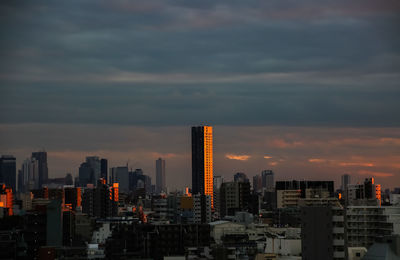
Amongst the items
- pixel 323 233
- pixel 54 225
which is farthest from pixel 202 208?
pixel 323 233

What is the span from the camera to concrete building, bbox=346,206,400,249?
9718 centimetres

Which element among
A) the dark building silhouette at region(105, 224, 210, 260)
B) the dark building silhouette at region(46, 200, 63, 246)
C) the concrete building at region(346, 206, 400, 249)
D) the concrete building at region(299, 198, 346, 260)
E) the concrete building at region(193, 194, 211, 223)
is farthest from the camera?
the concrete building at region(193, 194, 211, 223)

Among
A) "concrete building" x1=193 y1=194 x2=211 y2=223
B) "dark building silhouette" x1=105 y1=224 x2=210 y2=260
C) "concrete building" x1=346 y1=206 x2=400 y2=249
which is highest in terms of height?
"concrete building" x1=193 y1=194 x2=211 y2=223

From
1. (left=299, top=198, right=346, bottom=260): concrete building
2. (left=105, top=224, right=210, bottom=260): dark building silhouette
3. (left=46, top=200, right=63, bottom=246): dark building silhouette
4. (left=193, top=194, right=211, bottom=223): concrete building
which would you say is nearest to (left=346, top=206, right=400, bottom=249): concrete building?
(left=105, top=224, right=210, bottom=260): dark building silhouette

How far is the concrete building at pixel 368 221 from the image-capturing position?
319ft

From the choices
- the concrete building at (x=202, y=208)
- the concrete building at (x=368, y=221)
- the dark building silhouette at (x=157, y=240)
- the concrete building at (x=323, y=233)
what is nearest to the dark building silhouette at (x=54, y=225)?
the dark building silhouette at (x=157, y=240)

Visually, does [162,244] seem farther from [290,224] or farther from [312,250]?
[290,224]

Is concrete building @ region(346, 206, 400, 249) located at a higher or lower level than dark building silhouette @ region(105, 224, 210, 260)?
higher

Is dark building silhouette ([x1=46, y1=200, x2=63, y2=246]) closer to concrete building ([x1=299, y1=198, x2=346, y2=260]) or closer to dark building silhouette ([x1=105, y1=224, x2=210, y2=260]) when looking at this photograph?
dark building silhouette ([x1=105, y1=224, x2=210, y2=260])

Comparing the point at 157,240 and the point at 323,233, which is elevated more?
the point at 323,233

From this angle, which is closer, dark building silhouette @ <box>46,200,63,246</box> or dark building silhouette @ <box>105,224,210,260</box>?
dark building silhouette @ <box>105,224,210,260</box>

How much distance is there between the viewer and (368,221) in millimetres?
99625

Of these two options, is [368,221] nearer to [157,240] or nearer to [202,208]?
[157,240]

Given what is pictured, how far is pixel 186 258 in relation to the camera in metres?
85.2
